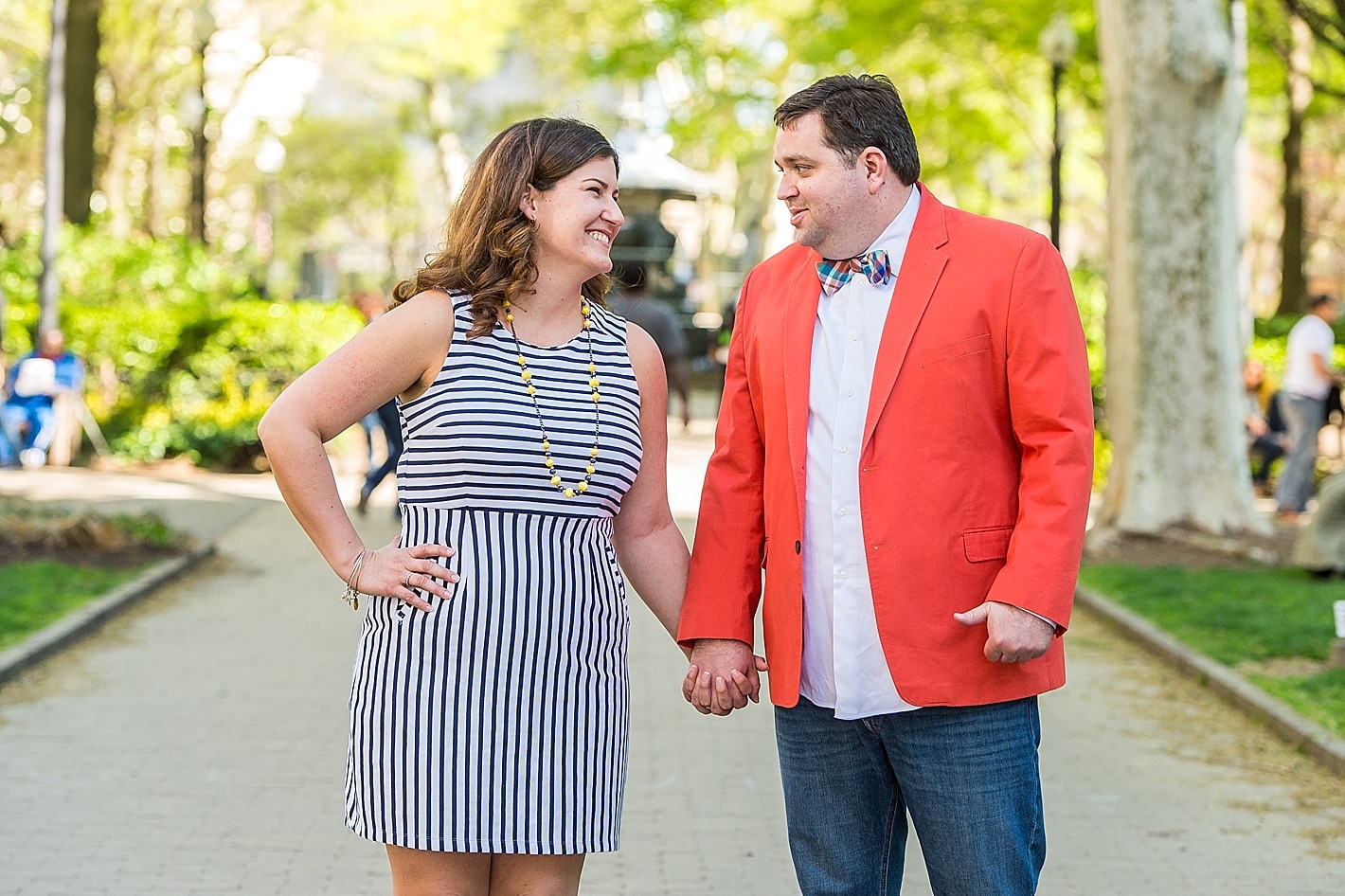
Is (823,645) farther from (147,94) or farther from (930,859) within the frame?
(147,94)

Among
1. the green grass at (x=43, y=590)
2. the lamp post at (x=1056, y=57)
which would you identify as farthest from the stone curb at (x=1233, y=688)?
the lamp post at (x=1056, y=57)

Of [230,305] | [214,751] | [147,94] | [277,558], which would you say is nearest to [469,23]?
[147,94]

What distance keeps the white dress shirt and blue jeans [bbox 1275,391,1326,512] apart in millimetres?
13164

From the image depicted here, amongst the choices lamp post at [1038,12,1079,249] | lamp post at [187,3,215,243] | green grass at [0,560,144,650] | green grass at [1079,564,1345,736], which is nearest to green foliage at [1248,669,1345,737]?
green grass at [1079,564,1345,736]

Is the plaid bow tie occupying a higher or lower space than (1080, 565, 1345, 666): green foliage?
higher

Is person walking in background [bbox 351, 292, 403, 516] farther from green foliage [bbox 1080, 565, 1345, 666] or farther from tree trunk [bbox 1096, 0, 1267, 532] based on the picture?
tree trunk [bbox 1096, 0, 1267, 532]

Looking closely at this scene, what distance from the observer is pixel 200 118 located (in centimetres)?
2331

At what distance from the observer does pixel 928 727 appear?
309 cm

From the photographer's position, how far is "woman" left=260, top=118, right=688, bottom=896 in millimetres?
3057

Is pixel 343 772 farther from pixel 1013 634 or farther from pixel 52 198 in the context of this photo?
pixel 52 198

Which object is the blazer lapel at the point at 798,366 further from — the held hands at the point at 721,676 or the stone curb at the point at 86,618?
the stone curb at the point at 86,618

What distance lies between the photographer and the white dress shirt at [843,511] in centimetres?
311

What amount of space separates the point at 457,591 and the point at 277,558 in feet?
31.5

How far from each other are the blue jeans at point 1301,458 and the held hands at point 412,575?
13.7m
